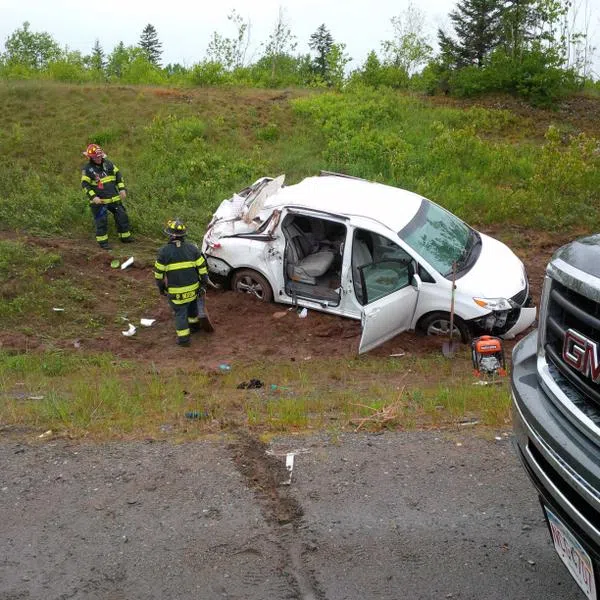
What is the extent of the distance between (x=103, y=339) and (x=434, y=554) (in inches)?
238

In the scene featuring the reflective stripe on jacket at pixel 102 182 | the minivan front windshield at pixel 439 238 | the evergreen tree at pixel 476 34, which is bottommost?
the minivan front windshield at pixel 439 238

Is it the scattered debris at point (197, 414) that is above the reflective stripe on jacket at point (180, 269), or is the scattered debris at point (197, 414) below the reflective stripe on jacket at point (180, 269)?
below

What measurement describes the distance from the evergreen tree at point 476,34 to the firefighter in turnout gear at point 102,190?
1522 centimetres

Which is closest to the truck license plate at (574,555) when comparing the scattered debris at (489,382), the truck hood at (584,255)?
the truck hood at (584,255)

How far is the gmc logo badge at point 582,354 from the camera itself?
279 cm

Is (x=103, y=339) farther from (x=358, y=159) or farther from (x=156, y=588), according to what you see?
(x=358, y=159)

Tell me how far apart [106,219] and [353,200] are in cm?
484

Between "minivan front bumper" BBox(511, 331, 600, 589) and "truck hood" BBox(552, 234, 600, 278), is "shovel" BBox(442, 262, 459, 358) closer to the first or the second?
"minivan front bumper" BBox(511, 331, 600, 589)

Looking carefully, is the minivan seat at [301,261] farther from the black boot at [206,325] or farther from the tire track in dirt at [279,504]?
the tire track in dirt at [279,504]

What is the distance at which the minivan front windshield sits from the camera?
824 centimetres

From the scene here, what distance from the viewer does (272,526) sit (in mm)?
4137

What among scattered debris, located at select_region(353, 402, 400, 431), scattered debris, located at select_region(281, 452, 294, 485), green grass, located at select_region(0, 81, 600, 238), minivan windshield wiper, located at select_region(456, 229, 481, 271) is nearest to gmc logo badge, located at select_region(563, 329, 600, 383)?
scattered debris, located at select_region(281, 452, 294, 485)

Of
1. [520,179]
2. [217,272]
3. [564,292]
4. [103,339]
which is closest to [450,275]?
[217,272]

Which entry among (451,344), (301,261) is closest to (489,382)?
(451,344)
